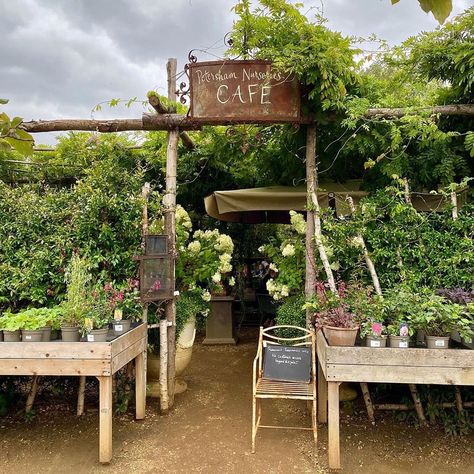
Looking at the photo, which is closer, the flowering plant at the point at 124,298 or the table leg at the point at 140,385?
the flowering plant at the point at 124,298

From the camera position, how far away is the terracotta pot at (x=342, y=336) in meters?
2.96

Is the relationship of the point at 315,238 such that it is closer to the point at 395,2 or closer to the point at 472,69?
the point at 472,69

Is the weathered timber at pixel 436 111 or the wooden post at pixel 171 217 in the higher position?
the weathered timber at pixel 436 111

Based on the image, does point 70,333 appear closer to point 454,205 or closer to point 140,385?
point 140,385

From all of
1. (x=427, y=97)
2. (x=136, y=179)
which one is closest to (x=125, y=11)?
(x=136, y=179)

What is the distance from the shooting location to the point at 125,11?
159cm

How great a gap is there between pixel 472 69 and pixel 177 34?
2.97 m

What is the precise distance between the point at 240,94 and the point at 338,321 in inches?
88.3

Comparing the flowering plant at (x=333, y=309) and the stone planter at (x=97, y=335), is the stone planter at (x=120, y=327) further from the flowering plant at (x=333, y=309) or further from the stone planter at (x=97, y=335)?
the flowering plant at (x=333, y=309)

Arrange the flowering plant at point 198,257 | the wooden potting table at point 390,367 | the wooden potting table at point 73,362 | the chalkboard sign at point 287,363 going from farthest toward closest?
the flowering plant at point 198,257 < the chalkboard sign at point 287,363 < the wooden potting table at point 73,362 < the wooden potting table at point 390,367

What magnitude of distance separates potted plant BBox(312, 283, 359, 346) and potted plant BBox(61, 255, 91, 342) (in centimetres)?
183

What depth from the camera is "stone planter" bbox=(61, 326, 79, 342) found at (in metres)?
3.07

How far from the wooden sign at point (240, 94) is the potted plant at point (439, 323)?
6.73 feet

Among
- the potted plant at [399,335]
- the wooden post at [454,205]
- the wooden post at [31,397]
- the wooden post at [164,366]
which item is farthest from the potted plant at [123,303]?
the wooden post at [454,205]
